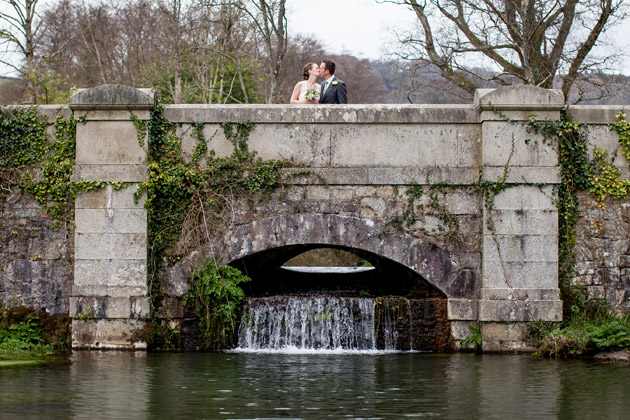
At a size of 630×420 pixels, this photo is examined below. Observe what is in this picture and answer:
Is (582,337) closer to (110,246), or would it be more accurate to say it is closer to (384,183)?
(384,183)

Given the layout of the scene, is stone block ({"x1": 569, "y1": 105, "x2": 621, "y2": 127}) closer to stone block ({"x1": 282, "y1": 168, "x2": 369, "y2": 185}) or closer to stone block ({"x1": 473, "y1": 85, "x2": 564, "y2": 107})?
stone block ({"x1": 473, "y1": 85, "x2": 564, "y2": 107})

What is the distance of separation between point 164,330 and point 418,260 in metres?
3.36

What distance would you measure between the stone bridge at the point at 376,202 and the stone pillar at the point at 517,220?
0.01 meters

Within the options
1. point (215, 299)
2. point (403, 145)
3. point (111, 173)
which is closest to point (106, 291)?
point (215, 299)

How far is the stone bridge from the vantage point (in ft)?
35.0

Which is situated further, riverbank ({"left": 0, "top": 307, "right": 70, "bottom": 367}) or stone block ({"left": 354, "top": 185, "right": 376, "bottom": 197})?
stone block ({"left": 354, "top": 185, "right": 376, "bottom": 197})

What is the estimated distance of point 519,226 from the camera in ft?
35.0

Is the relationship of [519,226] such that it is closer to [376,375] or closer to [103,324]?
[376,375]

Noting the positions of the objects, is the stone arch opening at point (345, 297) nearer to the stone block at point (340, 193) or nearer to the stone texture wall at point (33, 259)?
the stone block at point (340, 193)

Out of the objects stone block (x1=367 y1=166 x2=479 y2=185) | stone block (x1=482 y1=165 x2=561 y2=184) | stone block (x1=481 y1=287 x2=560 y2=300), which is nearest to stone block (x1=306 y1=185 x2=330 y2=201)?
stone block (x1=367 y1=166 x2=479 y2=185)

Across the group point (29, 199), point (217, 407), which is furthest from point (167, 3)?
point (217, 407)

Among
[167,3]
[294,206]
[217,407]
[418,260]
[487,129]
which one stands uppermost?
[167,3]

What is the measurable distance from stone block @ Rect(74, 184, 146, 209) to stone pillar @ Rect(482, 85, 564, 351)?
4.43 meters

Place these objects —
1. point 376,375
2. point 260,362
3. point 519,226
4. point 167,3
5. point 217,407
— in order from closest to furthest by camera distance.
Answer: point 217,407
point 376,375
point 260,362
point 519,226
point 167,3
